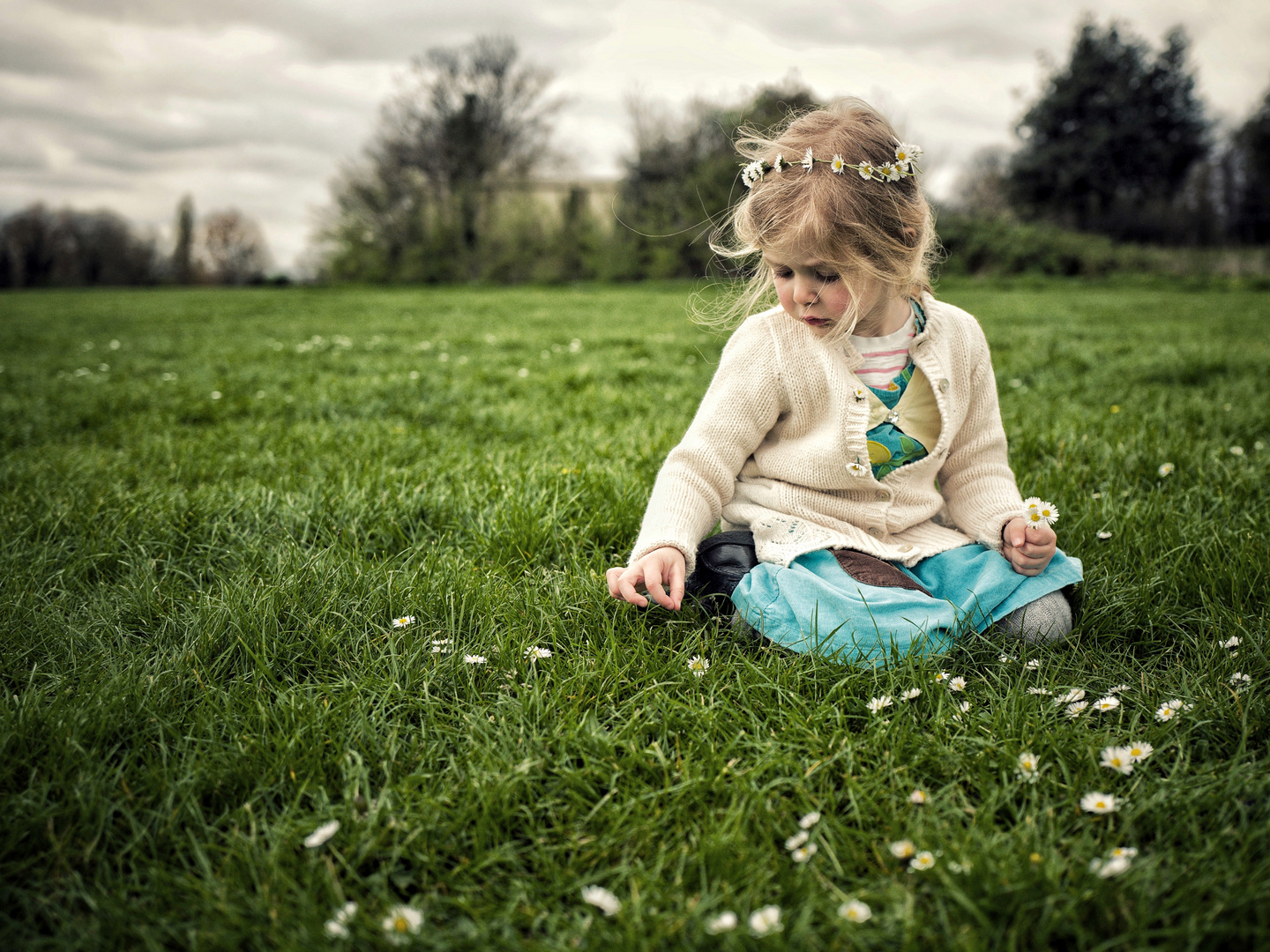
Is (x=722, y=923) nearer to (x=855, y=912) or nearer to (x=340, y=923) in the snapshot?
(x=855, y=912)

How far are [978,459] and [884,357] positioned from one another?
43 centimetres

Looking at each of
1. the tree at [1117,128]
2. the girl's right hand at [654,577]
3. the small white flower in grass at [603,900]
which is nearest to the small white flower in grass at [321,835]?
the small white flower in grass at [603,900]

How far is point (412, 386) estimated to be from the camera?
4898mm

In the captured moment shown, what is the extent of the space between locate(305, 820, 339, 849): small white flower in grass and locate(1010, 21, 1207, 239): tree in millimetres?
31721

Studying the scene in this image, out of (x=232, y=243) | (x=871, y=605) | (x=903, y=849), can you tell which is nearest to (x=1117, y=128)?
(x=871, y=605)

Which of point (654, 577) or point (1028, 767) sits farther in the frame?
point (654, 577)

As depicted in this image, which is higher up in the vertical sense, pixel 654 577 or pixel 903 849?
pixel 654 577

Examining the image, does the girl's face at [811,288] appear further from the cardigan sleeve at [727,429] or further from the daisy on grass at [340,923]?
the daisy on grass at [340,923]

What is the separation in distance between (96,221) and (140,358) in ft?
145

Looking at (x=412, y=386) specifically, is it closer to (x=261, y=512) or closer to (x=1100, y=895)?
(x=261, y=512)

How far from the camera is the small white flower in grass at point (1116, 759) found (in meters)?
1.38

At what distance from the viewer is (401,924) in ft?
3.61

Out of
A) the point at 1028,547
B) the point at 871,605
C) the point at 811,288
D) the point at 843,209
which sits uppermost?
the point at 843,209

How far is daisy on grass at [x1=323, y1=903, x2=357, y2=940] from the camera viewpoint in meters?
1.08
